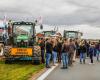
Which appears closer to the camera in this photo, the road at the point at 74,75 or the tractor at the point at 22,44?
the road at the point at 74,75

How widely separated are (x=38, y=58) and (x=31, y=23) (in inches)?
118

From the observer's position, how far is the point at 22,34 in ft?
108

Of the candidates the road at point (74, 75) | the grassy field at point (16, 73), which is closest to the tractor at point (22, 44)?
the grassy field at point (16, 73)

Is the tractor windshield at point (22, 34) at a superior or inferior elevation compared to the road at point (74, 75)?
superior

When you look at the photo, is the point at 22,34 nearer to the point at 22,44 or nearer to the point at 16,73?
the point at 22,44

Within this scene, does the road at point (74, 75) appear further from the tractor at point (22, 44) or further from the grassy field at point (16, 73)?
the tractor at point (22, 44)

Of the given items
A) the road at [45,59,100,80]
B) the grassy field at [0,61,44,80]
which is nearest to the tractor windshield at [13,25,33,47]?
the grassy field at [0,61,44,80]

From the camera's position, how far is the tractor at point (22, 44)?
3108 cm

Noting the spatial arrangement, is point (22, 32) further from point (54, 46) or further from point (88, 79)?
point (88, 79)

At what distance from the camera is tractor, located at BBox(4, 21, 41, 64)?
3108cm

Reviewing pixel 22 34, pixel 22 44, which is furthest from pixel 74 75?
pixel 22 34

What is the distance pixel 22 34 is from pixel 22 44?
30.2 inches

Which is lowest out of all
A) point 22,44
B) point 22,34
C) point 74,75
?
point 74,75

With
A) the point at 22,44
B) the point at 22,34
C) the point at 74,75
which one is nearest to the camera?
the point at 74,75
